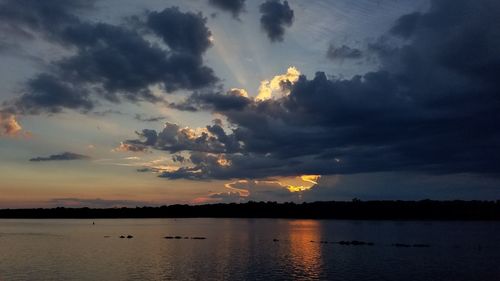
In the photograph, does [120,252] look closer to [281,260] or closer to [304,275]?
[281,260]

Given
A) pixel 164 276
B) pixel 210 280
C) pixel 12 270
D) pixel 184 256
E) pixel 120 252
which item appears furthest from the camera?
pixel 120 252

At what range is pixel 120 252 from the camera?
108562mm

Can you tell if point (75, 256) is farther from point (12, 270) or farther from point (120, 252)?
point (12, 270)

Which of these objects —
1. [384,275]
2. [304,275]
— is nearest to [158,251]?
[304,275]

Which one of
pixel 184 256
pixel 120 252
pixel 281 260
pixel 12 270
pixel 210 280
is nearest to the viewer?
pixel 210 280

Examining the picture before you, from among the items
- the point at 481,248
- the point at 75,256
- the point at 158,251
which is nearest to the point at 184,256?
the point at 158,251

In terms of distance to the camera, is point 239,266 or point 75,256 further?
point 75,256

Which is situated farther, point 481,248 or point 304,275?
point 481,248

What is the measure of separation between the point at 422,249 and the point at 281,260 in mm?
40073

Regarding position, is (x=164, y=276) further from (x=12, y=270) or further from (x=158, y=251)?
(x=158, y=251)

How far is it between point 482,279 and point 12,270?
230 ft

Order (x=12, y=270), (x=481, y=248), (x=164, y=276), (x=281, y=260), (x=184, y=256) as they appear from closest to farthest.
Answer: (x=164, y=276)
(x=12, y=270)
(x=281, y=260)
(x=184, y=256)
(x=481, y=248)

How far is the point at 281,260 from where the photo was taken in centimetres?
9144

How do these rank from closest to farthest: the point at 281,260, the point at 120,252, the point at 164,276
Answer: the point at 164,276
the point at 281,260
the point at 120,252
